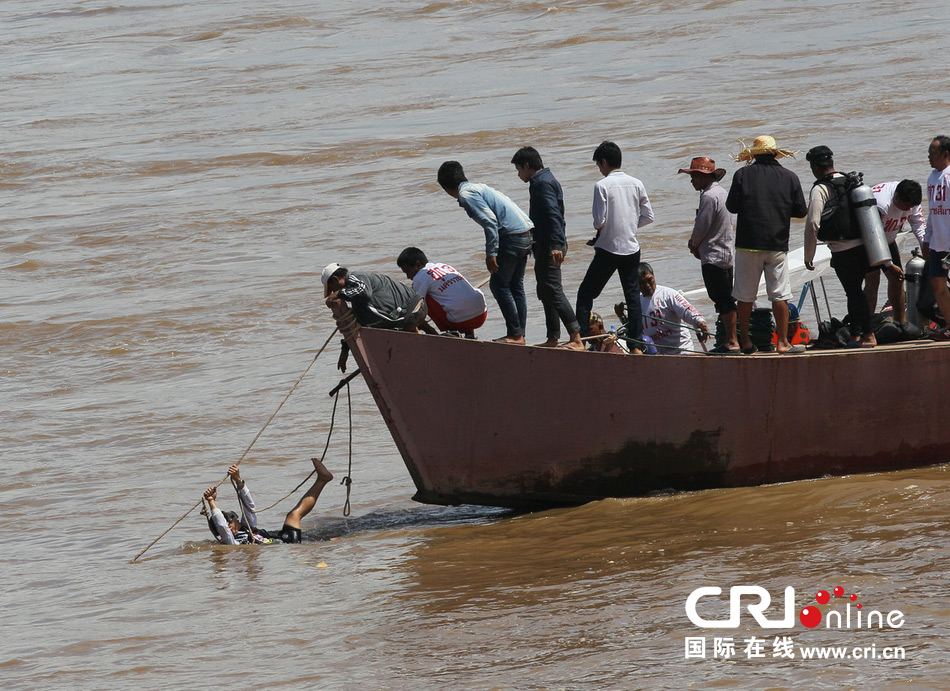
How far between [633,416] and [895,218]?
83.6 inches

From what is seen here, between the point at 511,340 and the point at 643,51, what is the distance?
81.2 feet

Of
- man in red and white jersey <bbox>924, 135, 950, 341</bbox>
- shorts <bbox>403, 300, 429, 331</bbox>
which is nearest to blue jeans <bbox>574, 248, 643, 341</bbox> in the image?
shorts <bbox>403, 300, 429, 331</bbox>

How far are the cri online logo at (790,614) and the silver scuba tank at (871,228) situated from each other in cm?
216

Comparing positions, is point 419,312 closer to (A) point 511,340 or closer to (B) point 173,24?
(A) point 511,340

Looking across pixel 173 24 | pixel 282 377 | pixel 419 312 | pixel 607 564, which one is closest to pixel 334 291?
pixel 419 312

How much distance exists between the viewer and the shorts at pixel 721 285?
27.7ft

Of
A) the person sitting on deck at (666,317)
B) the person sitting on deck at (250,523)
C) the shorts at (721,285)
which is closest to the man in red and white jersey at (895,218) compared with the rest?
the shorts at (721,285)

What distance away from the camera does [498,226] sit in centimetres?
802

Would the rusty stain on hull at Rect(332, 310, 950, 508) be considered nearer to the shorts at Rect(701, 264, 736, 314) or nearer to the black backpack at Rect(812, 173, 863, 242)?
the shorts at Rect(701, 264, 736, 314)

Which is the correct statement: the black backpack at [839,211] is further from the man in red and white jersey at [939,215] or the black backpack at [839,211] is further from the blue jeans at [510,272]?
the blue jeans at [510,272]

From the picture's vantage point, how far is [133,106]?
31484 mm

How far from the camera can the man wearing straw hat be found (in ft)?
26.0

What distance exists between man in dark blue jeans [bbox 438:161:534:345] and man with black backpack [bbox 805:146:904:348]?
5.55ft

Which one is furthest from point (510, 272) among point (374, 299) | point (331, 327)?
point (331, 327)
